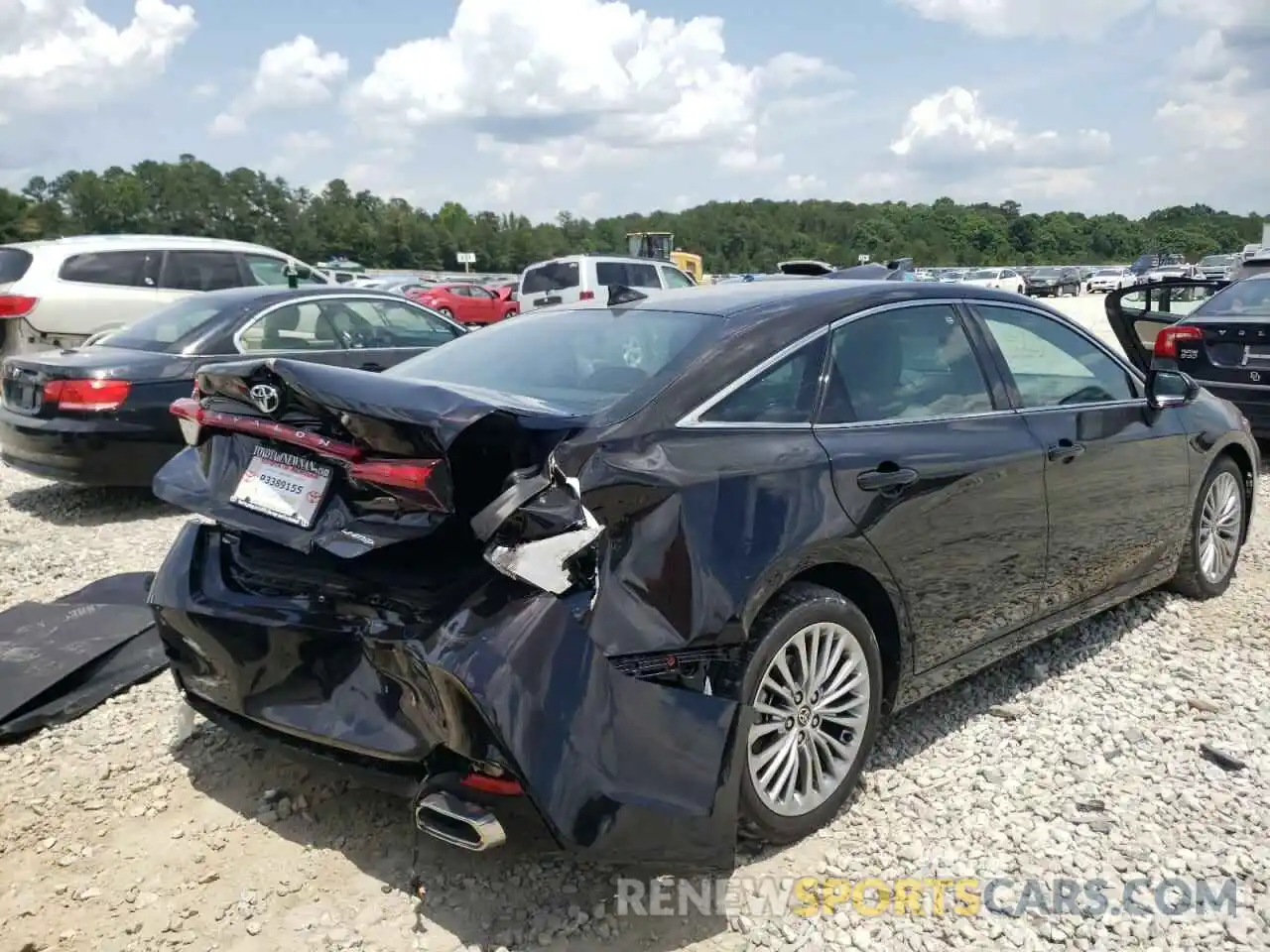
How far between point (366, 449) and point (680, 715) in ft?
3.24

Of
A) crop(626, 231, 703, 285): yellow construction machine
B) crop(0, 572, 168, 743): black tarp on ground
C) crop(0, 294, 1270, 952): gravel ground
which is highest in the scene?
crop(626, 231, 703, 285): yellow construction machine

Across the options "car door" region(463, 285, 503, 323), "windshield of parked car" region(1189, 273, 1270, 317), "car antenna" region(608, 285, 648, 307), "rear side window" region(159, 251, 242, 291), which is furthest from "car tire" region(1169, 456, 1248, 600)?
"car door" region(463, 285, 503, 323)

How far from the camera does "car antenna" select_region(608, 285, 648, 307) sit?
369cm

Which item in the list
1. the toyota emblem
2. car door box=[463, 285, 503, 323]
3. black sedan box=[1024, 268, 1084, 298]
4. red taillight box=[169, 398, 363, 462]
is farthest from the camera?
black sedan box=[1024, 268, 1084, 298]

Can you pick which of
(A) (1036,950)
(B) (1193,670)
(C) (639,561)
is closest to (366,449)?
(C) (639,561)

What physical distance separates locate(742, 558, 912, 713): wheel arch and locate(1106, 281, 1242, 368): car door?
4.03 meters

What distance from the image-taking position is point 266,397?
106 inches

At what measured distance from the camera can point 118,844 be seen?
3.00 metres

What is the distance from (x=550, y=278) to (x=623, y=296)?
575 inches

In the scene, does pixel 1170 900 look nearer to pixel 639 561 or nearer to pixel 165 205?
pixel 639 561

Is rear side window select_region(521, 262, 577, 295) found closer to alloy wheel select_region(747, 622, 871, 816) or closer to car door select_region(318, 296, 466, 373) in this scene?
car door select_region(318, 296, 466, 373)

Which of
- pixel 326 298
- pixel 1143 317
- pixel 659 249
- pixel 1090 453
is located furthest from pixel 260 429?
pixel 659 249

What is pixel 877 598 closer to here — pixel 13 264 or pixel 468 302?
pixel 13 264

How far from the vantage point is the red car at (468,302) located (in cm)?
2845
